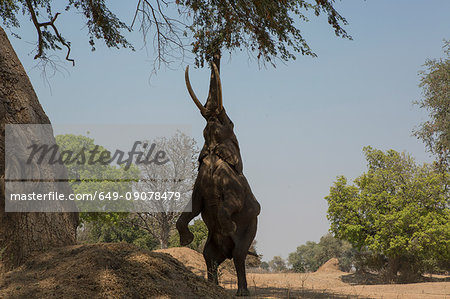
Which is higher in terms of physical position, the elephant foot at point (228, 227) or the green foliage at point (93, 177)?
the green foliage at point (93, 177)

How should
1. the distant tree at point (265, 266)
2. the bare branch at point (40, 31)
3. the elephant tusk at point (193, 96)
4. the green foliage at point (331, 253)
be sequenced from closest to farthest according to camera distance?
the elephant tusk at point (193, 96) < the bare branch at point (40, 31) < the green foliage at point (331, 253) < the distant tree at point (265, 266)

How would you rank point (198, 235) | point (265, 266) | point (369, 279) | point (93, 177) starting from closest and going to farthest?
point (198, 235) → point (369, 279) → point (93, 177) → point (265, 266)

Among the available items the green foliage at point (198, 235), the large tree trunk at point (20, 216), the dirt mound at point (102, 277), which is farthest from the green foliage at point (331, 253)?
the dirt mound at point (102, 277)

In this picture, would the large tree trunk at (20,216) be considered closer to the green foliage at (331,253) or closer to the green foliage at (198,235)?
the green foliage at (198,235)

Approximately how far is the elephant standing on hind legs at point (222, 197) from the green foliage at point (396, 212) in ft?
56.7

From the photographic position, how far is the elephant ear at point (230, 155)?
766 cm

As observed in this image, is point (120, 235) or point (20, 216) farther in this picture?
point (120, 235)

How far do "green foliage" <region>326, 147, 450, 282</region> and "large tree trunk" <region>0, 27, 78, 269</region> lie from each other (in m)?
20.0

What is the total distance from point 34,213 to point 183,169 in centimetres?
1853

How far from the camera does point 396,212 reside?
78.2ft

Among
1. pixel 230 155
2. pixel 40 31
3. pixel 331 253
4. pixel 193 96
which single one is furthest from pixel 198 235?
pixel 331 253

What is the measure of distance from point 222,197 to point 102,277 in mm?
3241

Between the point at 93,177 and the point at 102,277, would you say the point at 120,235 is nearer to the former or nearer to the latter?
the point at 93,177

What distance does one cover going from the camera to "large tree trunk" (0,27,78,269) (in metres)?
5.64
